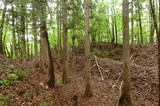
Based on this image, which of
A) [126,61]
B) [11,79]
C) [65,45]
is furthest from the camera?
[65,45]

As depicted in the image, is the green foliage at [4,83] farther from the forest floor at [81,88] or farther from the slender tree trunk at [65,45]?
the slender tree trunk at [65,45]

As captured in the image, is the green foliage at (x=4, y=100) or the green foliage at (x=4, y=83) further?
the green foliage at (x=4, y=83)

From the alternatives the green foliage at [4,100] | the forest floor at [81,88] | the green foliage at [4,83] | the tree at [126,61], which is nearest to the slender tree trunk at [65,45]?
the forest floor at [81,88]

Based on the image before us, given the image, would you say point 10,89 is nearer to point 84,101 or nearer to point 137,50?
point 84,101

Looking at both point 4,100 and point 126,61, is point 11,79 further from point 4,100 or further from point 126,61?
point 126,61

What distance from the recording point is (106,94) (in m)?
10.8

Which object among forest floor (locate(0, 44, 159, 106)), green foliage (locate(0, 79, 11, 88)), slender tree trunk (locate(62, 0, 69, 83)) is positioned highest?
slender tree trunk (locate(62, 0, 69, 83))

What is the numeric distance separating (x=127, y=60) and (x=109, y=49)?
1478 cm

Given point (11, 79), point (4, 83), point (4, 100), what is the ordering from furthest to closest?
point (11, 79)
point (4, 83)
point (4, 100)

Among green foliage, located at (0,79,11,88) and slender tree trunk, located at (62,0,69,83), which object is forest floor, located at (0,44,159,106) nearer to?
green foliage, located at (0,79,11,88)

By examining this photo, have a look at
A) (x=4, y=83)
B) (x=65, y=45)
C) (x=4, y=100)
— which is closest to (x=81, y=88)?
(x=65, y=45)

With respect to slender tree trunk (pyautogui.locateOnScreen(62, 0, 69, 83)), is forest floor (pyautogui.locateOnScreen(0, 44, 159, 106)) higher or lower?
lower

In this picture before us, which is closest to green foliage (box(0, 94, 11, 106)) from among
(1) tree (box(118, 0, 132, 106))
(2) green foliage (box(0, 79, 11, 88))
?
(2) green foliage (box(0, 79, 11, 88))

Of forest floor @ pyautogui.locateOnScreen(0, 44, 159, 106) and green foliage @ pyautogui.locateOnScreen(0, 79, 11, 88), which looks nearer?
forest floor @ pyautogui.locateOnScreen(0, 44, 159, 106)
